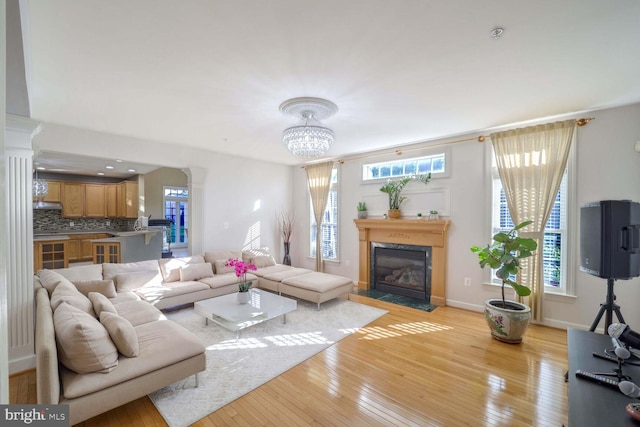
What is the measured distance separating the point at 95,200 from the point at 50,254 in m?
2.10

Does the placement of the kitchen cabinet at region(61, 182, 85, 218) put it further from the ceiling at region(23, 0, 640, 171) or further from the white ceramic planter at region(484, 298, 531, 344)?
the white ceramic planter at region(484, 298, 531, 344)

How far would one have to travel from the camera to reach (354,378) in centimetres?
247

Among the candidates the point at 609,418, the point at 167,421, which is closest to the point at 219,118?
the point at 167,421

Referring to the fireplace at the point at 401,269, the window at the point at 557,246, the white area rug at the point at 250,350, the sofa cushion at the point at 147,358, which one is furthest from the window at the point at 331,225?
the sofa cushion at the point at 147,358

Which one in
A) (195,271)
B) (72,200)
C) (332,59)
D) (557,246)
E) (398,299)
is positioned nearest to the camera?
(332,59)

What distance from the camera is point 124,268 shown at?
12.8 feet

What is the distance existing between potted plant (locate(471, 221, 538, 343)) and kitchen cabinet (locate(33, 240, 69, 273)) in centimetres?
783

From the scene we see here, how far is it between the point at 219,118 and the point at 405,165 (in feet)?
10.6

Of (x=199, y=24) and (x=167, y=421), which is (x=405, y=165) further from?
(x=167, y=421)

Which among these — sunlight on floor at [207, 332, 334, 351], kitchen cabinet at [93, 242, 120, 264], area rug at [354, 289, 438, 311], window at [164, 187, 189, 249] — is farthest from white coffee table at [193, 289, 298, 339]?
window at [164, 187, 189, 249]

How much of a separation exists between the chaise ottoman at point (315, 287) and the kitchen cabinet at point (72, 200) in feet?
20.9

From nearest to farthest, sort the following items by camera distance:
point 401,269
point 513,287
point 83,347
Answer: point 83,347, point 513,287, point 401,269

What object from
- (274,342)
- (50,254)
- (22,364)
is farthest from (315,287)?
(50,254)

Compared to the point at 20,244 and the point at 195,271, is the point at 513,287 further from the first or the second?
the point at 20,244
